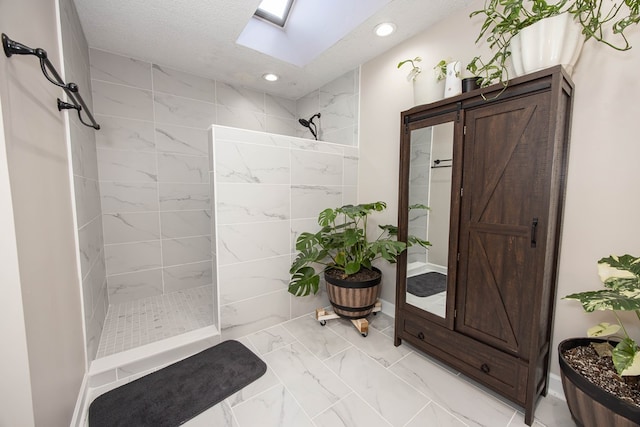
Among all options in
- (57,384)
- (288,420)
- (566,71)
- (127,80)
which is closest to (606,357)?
(566,71)

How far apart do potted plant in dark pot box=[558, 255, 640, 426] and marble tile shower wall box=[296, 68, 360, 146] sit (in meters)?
1.92

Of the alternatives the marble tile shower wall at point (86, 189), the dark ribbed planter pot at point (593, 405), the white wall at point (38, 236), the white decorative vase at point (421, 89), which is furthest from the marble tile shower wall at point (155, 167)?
the dark ribbed planter pot at point (593, 405)

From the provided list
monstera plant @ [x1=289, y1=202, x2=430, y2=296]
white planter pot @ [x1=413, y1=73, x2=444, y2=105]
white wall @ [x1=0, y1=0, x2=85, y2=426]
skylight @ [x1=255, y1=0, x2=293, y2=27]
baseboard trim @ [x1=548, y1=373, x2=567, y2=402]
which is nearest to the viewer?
white wall @ [x1=0, y1=0, x2=85, y2=426]

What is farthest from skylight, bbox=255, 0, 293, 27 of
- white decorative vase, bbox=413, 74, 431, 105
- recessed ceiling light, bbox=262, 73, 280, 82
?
white decorative vase, bbox=413, 74, 431, 105

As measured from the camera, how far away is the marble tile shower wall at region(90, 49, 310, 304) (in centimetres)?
219

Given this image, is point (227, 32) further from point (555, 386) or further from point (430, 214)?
point (555, 386)

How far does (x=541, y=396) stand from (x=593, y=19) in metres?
1.83

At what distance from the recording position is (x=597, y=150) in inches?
47.1

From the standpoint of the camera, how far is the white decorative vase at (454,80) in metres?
1.45

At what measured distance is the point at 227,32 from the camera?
183 centimetres

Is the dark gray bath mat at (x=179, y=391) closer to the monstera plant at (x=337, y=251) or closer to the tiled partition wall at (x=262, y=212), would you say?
the tiled partition wall at (x=262, y=212)

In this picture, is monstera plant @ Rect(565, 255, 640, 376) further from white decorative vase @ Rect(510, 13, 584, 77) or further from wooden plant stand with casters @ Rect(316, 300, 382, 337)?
wooden plant stand with casters @ Rect(316, 300, 382, 337)

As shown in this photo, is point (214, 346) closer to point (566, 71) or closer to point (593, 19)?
point (566, 71)

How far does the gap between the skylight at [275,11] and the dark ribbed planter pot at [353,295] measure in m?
2.22
